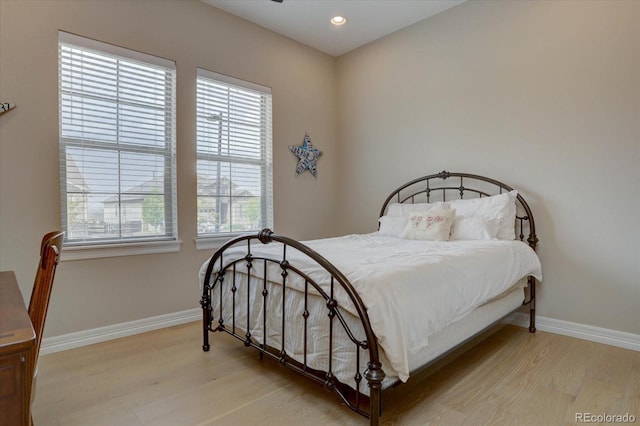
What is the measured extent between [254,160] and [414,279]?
8.20ft

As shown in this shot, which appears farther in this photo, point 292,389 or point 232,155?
point 232,155

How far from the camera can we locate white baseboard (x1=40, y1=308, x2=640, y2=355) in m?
2.46

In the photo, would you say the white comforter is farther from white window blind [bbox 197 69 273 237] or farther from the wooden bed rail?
white window blind [bbox 197 69 273 237]

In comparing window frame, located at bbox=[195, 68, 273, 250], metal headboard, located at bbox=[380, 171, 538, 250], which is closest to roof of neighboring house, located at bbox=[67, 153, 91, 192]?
window frame, located at bbox=[195, 68, 273, 250]

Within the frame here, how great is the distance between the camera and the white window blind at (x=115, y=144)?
2.55m

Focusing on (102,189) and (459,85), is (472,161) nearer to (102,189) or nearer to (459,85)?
(459,85)

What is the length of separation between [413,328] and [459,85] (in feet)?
8.79

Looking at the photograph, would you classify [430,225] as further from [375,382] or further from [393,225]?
[375,382]

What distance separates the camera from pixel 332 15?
3.44 metres

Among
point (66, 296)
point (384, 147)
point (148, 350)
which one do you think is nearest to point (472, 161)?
point (384, 147)

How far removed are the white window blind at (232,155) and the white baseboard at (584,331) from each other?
8.38 feet

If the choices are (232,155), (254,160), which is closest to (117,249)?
(232,155)

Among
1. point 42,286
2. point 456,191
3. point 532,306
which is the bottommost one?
point 532,306

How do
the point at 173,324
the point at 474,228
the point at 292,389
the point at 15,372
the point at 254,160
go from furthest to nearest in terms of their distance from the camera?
1. the point at 254,160
2. the point at 173,324
3. the point at 474,228
4. the point at 292,389
5. the point at 15,372
